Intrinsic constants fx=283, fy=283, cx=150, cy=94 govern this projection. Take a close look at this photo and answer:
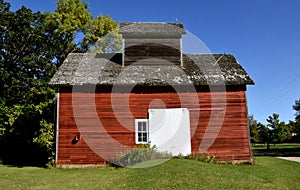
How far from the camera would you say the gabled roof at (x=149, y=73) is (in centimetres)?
1638

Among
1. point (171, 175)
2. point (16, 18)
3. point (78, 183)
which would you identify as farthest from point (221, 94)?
point (16, 18)

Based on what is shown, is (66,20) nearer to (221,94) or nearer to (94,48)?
(94,48)

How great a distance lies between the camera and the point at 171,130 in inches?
632

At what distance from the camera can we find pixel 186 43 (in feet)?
64.6

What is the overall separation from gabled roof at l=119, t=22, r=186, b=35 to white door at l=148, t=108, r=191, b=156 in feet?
18.3

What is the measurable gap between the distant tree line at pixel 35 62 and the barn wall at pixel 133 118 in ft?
5.00

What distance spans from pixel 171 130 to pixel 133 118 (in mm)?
2260

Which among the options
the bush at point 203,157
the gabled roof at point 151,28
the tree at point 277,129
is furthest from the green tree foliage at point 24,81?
the tree at point 277,129

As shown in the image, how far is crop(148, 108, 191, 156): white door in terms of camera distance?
15.9 m

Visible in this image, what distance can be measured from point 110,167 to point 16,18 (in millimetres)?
17260

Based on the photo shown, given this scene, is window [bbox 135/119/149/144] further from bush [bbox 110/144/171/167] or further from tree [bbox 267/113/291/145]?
tree [bbox 267/113/291/145]

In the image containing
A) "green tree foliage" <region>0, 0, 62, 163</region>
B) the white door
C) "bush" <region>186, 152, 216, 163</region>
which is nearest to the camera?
"bush" <region>186, 152, 216, 163</region>

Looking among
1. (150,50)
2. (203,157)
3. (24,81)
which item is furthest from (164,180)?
(24,81)

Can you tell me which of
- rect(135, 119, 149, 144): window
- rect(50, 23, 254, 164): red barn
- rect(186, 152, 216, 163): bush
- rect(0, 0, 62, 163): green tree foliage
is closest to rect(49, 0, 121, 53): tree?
rect(0, 0, 62, 163): green tree foliage
